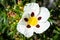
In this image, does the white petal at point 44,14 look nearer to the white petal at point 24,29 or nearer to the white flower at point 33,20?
the white flower at point 33,20

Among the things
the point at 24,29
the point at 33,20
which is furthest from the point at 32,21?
the point at 24,29

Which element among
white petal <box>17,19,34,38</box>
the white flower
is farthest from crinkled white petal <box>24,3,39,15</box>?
white petal <box>17,19,34,38</box>

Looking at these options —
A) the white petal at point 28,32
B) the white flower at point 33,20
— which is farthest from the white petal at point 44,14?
the white petal at point 28,32

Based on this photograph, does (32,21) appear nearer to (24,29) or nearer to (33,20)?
(33,20)

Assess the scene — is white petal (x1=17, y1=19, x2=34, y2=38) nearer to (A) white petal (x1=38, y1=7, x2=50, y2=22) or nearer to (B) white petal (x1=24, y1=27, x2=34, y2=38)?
(B) white petal (x1=24, y1=27, x2=34, y2=38)

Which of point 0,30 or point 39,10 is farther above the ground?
point 39,10

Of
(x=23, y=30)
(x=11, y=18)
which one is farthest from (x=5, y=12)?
(x=23, y=30)

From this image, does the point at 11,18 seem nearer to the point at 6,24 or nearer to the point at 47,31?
the point at 6,24
